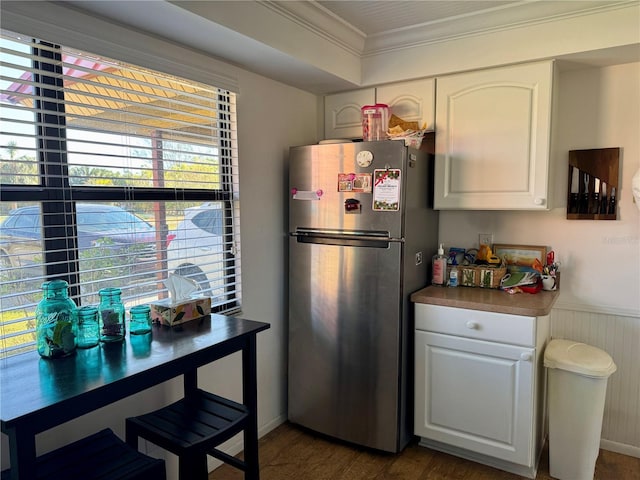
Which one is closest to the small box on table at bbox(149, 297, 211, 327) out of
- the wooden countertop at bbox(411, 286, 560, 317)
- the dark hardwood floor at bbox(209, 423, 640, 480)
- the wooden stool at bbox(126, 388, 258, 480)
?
the wooden stool at bbox(126, 388, 258, 480)

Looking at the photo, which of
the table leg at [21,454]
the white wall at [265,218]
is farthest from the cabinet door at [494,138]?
the table leg at [21,454]

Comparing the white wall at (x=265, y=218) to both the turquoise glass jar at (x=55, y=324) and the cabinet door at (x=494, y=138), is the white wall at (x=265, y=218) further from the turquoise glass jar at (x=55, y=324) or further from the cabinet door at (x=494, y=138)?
the cabinet door at (x=494, y=138)

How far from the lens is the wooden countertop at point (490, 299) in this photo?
6.77ft

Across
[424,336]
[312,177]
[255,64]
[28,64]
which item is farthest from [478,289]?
[28,64]

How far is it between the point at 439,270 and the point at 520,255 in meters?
0.47

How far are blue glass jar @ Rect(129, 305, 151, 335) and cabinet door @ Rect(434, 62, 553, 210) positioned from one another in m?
1.61

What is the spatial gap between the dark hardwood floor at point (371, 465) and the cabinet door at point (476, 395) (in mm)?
115

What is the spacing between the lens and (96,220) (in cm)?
174

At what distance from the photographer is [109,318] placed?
1.53m

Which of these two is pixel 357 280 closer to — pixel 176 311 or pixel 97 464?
pixel 176 311

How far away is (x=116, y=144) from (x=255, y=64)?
0.84 m

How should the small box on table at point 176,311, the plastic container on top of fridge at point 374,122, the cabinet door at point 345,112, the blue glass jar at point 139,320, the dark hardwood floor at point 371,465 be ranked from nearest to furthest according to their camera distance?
the blue glass jar at point 139,320
the small box on table at point 176,311
the dark hardwood floor at point 371,465
the plastic container on top of fridge at point 374,122
the cabinet door at point 345,112

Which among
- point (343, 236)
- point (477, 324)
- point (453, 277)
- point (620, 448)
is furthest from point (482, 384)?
point (343, 236)

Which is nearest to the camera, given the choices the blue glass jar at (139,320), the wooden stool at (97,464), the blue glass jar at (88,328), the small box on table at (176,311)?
the wooden stool at (97,464)
